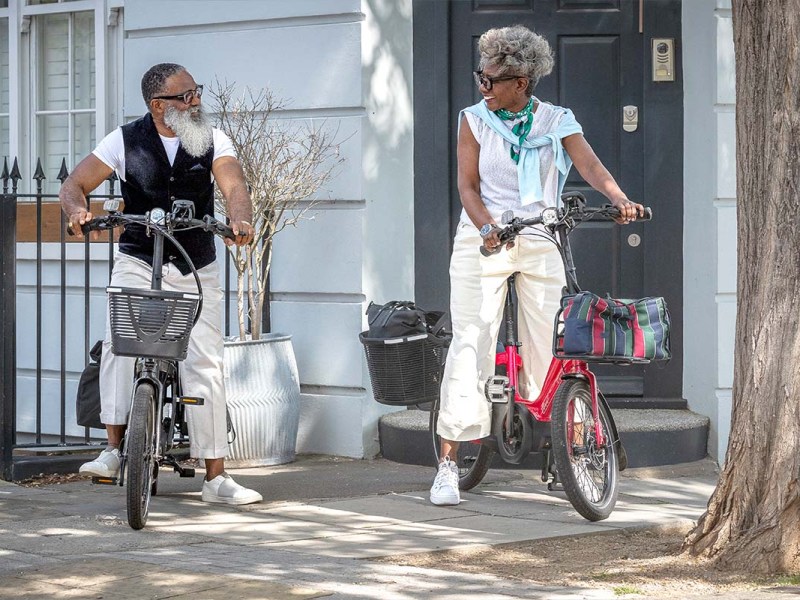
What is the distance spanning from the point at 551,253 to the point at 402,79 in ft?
7.56

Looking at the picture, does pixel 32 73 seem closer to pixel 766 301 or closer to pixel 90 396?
pixel 90 396

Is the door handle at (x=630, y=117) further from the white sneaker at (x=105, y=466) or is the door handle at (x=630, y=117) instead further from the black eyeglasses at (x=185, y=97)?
the white sneaker at (x=105, y=466)

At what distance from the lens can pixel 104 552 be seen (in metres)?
5.11

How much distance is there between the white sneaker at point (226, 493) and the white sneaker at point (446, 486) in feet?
2.73

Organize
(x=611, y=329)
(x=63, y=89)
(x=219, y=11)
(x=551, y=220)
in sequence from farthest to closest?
(x=63, y=89), (x=219, y=11), (x=551, y=220), (x=611, y=329)

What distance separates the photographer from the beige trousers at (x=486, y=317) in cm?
608

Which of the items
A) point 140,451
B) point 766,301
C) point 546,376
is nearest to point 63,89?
point 140,451

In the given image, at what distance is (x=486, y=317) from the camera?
6121mm

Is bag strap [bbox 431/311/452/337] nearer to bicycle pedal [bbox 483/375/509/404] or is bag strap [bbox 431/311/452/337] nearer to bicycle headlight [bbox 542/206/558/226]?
bicycle pedal [bbox 483/375/509/404]

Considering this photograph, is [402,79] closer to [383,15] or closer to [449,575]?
[383,15]

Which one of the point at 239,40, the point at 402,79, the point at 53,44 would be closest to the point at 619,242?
the point at 402,79

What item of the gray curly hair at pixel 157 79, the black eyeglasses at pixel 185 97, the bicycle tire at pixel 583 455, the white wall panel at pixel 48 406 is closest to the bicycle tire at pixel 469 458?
the bicycle tire at pixel 583 455

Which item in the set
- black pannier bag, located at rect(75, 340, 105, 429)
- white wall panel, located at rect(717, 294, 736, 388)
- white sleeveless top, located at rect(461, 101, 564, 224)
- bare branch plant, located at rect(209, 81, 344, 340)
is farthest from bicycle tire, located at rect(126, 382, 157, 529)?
white wall panel, located at rect(717, 294, 736, 388)

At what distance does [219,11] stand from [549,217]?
3455 millimetres
